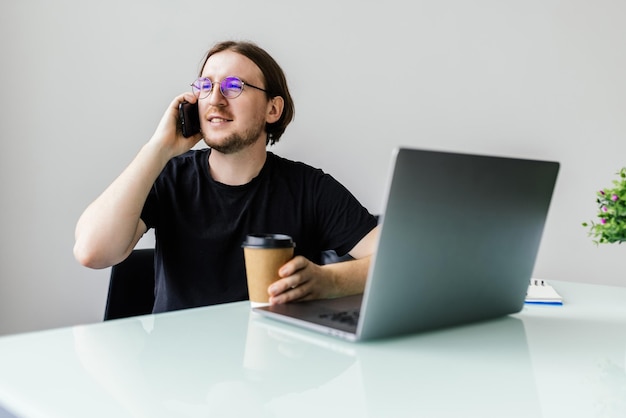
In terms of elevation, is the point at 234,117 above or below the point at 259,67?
below

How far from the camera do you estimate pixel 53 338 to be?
956 mm

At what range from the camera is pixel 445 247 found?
3.26 feet

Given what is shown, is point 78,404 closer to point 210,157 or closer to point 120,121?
point 210,157

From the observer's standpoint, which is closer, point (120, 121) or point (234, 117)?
point (234, 117)

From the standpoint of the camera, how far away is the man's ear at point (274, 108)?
2.11 m

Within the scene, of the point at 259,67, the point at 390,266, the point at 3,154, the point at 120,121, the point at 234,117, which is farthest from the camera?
the point at 120,121

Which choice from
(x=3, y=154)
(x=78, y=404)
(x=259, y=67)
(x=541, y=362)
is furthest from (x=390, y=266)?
(x=3, y=154)

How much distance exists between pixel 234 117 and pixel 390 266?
3.54ft

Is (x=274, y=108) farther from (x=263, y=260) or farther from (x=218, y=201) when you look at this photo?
(x=263, y=260)

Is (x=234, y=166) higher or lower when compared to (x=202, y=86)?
lower

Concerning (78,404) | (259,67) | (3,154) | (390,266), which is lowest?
(3,154)

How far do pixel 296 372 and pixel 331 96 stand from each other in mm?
2233

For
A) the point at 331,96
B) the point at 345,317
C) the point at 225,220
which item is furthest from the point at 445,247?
the point at 331,96

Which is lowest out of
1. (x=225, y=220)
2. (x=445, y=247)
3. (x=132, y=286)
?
(x=132, y=286)
